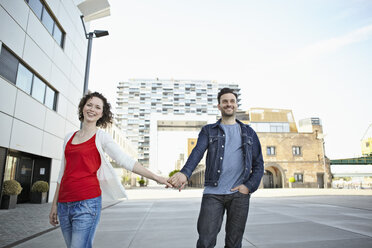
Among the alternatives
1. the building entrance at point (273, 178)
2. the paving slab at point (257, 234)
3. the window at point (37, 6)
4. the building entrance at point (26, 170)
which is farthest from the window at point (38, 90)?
the building entrance at point (273, 178)

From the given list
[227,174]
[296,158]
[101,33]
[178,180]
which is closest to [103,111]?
[178,180]

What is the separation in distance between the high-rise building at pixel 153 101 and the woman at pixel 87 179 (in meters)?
94.3

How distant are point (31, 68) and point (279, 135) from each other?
109 ft

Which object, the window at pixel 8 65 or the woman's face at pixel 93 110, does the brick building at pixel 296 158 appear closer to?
the window at pixel 8 65

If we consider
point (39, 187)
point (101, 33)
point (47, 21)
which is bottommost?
point (39, 187)

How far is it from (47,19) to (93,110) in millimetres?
12507

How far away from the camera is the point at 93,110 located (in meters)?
2.36

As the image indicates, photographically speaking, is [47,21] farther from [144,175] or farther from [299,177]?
[299,177]

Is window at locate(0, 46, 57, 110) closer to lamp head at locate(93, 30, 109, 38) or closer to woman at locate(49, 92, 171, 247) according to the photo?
lamp head at locate(93, 30, 109, 38)

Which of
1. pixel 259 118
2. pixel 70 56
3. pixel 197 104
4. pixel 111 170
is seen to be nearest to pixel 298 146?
pixel 259 118

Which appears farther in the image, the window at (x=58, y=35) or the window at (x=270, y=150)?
the window at (x=270, y=150)

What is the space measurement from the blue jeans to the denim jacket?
2.97 ft

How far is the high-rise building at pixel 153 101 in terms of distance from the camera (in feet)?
320

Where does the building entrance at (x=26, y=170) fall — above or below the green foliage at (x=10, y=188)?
above
